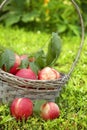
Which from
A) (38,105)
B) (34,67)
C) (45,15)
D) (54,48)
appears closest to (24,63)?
(34,67)

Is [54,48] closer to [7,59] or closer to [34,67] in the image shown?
[34,67]

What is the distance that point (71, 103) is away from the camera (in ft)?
11.8

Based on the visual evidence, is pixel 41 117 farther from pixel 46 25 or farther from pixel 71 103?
pixel 46 25

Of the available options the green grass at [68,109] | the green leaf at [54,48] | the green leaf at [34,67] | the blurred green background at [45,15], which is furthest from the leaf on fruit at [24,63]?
the blurred green background at [45,15]

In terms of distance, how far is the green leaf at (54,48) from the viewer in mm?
3473

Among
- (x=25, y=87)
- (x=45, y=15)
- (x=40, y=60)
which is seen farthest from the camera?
(x=45, y=15)

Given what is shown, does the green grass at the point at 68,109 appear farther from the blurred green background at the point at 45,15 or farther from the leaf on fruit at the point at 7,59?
the blurred green background at the point at 45,15

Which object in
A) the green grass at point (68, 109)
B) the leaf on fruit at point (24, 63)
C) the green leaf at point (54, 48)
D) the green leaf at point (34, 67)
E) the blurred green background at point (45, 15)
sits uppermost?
the blurred green background at point (45, 15)

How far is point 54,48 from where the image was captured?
3.49 m

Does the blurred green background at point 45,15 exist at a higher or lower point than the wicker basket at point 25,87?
higher

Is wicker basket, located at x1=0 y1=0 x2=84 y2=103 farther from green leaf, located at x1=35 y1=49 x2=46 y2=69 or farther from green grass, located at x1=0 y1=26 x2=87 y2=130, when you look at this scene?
green leaf, located at x1=35 y1=49 x2=46 y2=69

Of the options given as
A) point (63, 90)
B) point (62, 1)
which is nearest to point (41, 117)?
point (63, 90)

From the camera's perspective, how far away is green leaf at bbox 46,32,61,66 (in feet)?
11.4

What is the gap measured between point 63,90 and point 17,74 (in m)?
0.59
